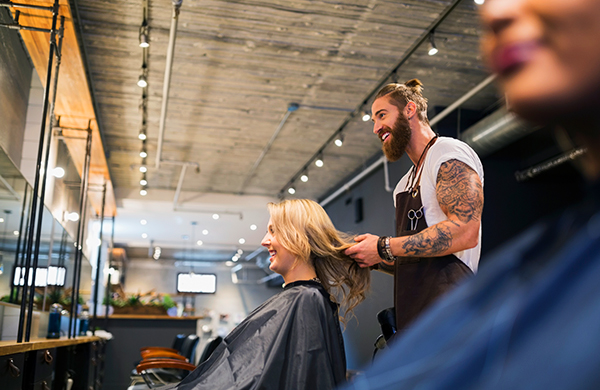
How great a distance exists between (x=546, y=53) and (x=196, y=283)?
694 inches

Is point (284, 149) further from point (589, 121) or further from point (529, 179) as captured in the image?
point (589, 121)

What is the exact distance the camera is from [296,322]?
72.0 inches

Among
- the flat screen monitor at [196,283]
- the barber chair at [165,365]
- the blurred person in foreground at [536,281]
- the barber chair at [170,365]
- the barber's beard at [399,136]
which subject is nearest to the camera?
the blurred person in foreground at [536,281]

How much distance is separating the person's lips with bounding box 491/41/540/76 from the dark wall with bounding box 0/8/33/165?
3207mm

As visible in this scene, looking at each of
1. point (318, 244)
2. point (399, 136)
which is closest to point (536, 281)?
point (399, 136)

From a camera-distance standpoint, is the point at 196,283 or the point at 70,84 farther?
the point at 196,283

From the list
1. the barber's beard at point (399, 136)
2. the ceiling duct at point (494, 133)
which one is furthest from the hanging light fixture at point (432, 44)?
the barber's beard at point (399, 136)

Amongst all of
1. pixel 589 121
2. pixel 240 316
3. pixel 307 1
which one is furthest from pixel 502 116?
pixel 240 316

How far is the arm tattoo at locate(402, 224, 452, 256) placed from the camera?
1.47 m

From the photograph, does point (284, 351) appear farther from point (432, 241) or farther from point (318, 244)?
point (432, 241)

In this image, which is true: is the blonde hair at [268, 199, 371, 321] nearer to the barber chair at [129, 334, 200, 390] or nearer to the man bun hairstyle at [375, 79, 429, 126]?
the man bun hairstyle at [375, 79, 429, 126]

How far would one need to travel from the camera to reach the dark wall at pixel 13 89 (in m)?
3.17

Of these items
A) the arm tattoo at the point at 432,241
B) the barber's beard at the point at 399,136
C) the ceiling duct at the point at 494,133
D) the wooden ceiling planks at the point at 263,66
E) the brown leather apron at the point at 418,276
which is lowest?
the brown leather apron at the point at 418,276

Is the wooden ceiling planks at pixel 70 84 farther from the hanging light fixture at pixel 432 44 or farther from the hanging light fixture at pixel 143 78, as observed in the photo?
the hanging light fixture at pixel 432 44
